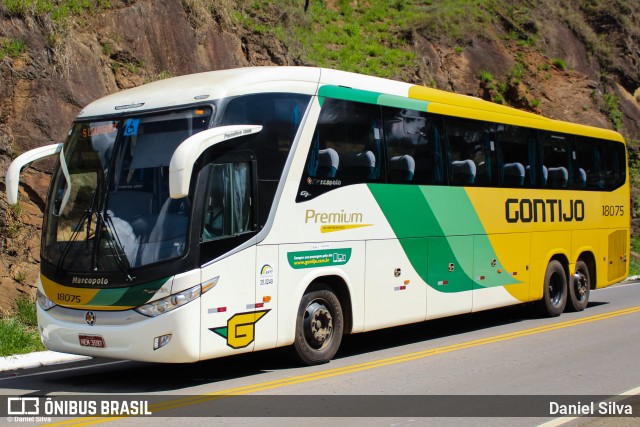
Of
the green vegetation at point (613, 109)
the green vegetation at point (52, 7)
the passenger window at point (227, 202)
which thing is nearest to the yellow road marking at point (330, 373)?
the passenger window at point (227, 202)

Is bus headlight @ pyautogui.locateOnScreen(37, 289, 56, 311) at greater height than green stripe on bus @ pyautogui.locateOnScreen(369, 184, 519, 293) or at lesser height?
lesser

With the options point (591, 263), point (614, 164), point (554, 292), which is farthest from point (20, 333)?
point (614, 164)

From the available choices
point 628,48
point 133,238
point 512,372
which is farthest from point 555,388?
point 628,48

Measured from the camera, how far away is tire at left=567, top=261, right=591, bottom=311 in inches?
651

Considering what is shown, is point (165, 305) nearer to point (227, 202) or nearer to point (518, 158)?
point (227, 202)

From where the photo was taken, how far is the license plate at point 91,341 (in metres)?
8.99

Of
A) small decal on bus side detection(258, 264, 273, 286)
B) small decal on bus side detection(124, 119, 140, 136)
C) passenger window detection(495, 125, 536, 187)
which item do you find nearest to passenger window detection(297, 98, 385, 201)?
small decal on bus side detection(258, 264, 273, 286)

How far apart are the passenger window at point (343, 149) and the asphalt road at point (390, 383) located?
7.61ft

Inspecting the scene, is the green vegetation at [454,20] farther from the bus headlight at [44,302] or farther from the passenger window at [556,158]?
the bus headlight at [44,302]

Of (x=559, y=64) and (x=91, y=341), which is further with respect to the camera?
(x=559, y=64)

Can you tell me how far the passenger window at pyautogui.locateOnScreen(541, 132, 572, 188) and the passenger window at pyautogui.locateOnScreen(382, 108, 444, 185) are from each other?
12.4ft

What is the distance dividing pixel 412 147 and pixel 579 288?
6.55 meters

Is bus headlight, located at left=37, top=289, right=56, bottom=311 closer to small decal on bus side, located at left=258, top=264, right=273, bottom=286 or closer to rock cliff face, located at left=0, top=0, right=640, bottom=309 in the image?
small decal on bus side, located at left=258, top=264, right=273, bottom=286

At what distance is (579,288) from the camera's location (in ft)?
54.9
